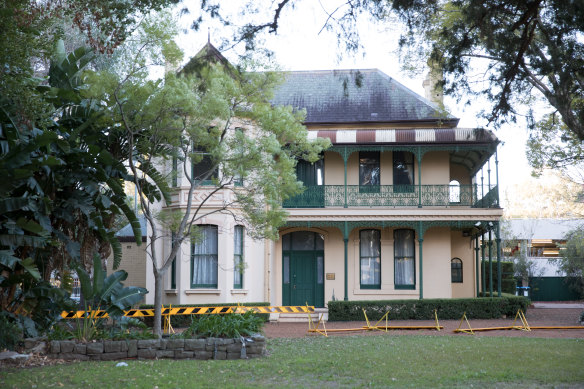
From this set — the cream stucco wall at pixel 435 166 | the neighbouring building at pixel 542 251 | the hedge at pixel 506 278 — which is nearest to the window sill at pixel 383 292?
the cream stucco wall at pixel 435 166

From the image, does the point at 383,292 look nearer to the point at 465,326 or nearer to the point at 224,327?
the point at 465,326

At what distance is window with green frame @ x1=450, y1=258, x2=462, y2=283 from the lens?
983 inches

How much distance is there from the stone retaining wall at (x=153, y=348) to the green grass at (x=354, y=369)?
47cm

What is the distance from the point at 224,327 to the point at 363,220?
32.6ft

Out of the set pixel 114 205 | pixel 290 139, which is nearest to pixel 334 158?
pixel 290 139

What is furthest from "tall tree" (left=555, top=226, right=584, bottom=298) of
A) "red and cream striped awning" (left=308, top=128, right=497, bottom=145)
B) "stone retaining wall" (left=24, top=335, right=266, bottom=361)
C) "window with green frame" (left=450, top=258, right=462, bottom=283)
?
"stone retaining wall" (left=24, top=335, right=266, bottom=361)

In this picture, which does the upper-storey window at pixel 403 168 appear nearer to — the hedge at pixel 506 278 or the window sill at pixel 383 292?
the window sill at pixel 383 292

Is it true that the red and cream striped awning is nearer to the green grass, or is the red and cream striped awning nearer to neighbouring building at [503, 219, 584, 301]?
the green grass

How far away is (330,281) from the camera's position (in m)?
22.9

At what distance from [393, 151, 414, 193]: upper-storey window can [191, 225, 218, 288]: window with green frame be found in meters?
7.52

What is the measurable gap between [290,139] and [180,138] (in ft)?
8.54

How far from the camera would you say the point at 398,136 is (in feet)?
71.3

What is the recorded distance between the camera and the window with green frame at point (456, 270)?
24969mm

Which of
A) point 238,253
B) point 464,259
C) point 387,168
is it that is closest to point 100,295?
point 238,253
